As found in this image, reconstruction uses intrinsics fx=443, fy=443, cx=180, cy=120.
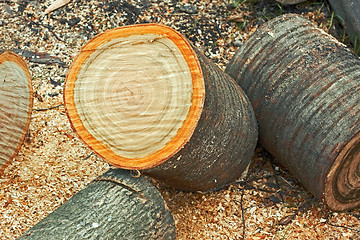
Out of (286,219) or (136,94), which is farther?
(286,219)

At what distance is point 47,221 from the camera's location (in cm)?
223

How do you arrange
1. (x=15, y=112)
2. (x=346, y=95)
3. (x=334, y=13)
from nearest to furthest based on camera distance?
(x=346, y=95)
(x=15, y=112)
(x=334, y=13)

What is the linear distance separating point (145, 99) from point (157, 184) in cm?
99

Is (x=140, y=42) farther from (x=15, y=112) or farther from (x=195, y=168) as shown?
(x=15, y=112)

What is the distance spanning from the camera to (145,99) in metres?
2.14

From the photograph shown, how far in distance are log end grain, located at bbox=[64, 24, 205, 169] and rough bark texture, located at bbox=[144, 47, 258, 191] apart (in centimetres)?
12

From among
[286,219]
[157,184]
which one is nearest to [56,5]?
[157,184]

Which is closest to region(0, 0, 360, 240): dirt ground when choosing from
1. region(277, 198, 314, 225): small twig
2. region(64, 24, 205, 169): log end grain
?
region(277, 198, 314, 225): small twig

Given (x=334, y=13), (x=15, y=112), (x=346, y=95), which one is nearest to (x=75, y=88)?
(x=15, y=112)

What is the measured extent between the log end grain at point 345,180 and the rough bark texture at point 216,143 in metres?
0.52

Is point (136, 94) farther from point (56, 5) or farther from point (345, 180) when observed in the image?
point (56, 5)

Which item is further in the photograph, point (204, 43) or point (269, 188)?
point (204, 43)

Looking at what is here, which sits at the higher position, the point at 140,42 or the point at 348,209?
the point at 140,42

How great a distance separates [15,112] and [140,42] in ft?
4.49
